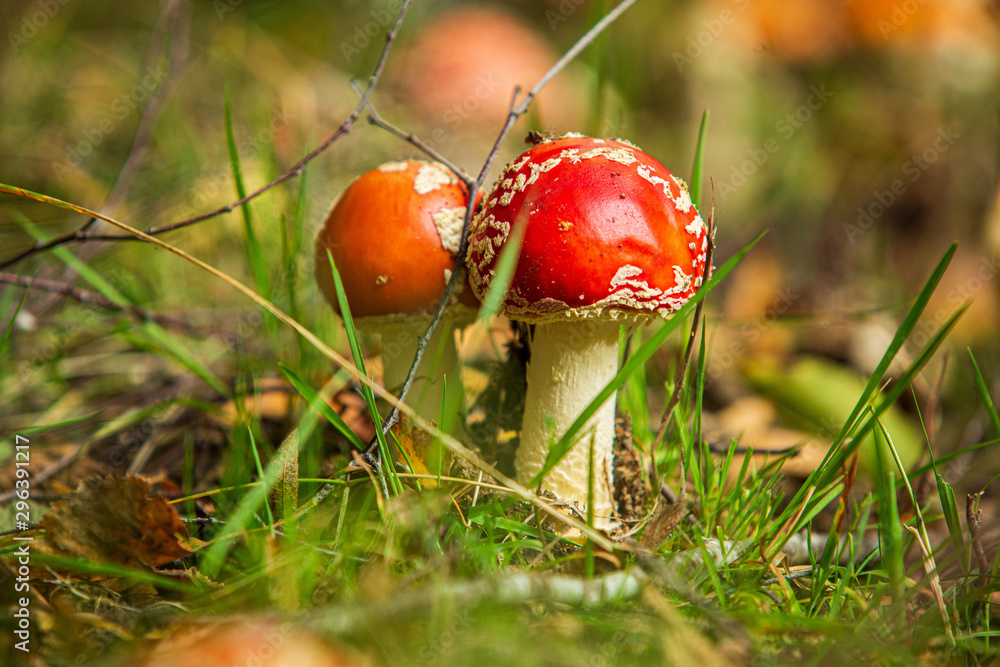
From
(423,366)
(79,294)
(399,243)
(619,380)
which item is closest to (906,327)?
(619,380)

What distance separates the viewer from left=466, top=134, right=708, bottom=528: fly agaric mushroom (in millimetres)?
1516

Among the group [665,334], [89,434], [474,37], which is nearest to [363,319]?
[665,334]

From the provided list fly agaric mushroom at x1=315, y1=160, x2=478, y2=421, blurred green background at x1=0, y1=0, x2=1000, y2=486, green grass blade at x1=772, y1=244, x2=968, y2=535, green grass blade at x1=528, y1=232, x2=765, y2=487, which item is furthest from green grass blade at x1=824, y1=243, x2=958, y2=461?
blurred green background at x1=0, y1=0, x2=1000, y2=486

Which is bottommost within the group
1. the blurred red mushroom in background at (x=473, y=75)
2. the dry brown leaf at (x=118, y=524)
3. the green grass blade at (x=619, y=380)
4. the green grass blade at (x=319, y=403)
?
the dry brown leaf at (x=118, y=524)

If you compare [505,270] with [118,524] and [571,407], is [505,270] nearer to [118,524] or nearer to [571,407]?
[571,407]

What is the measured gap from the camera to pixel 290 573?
1.18 m

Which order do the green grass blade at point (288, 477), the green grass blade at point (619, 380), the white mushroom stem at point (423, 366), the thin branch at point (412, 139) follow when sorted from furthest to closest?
1. the white mushroom stem at point (423, 366)
2. the thin branch at point (412, 139)
3. the green grass blade at point (288, 477)
4. the green grass blade at point (619, 380)

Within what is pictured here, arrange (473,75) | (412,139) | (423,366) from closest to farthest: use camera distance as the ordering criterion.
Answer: (412,139) < (423,366) < (473,75)

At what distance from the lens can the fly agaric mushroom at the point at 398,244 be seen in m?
1.82

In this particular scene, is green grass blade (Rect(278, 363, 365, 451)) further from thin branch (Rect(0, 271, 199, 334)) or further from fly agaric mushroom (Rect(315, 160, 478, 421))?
thin branch (Rect(0, 271, 199, 334))

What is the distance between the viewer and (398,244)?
71.7 inches

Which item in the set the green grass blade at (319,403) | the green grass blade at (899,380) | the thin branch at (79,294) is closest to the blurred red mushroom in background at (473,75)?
the thin branch at (79,294)

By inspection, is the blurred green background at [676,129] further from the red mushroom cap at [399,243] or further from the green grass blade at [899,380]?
the green grass blade at [899,380]

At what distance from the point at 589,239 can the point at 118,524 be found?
122 cm
